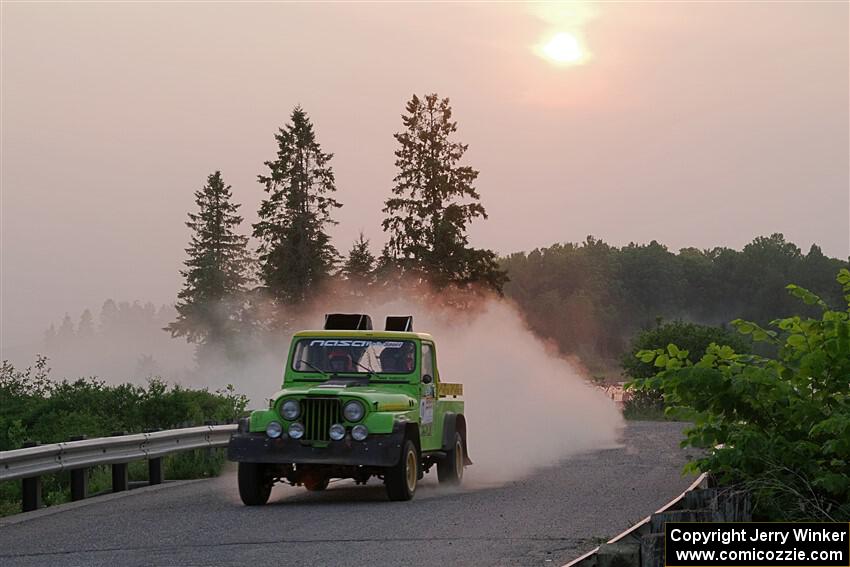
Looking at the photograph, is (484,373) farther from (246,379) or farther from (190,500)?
(246,379)

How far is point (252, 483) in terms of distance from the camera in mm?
15734

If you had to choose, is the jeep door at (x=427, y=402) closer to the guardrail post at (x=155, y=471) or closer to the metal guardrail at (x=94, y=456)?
the metal guardrail at (x=94, y=456)

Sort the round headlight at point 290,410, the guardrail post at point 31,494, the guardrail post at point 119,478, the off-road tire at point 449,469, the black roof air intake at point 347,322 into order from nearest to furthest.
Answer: the round headlight at point 290,410 → the guardrail post at point 31,494 → the off-road tire at point 449,469 → the guardrail post at point 119,478 → the black roof air intake at point 347,322

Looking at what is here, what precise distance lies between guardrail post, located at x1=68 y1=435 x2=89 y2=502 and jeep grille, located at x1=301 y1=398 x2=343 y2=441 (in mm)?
3776

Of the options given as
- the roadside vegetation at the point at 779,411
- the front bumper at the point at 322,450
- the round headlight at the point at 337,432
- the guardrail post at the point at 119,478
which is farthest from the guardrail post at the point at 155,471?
the roadside vegetation at the point at 779,411

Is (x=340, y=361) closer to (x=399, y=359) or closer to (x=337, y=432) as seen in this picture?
(x=399, y=359)

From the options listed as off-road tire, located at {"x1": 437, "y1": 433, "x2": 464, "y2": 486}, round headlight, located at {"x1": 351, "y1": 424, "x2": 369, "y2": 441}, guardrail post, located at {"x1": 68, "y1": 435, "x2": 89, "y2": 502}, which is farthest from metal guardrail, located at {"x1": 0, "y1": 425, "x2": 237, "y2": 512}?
off-road tire, located at {"x1": 437, "y1": 433, "x2": 464, "y2": 486}

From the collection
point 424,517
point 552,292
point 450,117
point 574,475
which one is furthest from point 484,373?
point 552,292

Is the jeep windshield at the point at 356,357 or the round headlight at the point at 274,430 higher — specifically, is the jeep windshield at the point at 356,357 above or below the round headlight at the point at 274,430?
above

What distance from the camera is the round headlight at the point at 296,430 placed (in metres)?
15.6

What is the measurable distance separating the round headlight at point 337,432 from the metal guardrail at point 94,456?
3757 mm

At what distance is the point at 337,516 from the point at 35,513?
4.17 m

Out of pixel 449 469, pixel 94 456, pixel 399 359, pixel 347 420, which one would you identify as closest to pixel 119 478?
pixel 94 456

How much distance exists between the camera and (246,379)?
78.6 metres
